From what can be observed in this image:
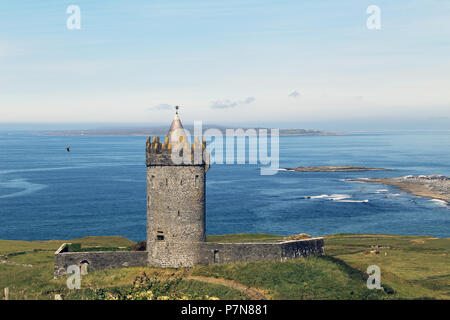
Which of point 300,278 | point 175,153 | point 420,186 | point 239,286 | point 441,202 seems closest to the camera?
point 239,286

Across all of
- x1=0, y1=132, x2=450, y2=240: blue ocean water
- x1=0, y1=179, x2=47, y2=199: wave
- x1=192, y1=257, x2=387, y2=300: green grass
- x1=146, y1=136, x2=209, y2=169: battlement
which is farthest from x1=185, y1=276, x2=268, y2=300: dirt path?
x1=0, y1=179, x2=47, y2=199: wave

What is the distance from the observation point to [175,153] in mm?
32094

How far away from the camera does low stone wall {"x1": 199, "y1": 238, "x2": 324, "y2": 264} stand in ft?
106

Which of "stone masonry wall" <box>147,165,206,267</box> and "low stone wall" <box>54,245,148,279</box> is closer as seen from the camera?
"stone masonry wall" <box>147,165,206,267</box>

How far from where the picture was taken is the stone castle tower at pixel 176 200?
106 feet

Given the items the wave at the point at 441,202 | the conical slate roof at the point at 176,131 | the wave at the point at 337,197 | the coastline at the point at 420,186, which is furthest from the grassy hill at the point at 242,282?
the coastline at the point at 420,186

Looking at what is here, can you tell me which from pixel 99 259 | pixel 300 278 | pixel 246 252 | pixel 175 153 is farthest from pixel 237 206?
pixel 300 278

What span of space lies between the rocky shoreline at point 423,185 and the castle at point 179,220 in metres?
93.0

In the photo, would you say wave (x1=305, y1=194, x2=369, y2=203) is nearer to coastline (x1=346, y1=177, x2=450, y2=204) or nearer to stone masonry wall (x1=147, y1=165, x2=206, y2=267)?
coastline (x1=346, y1=177, x2=450, y2=204)

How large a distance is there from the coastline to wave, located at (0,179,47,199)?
9244cm

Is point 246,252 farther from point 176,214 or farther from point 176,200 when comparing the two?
point 176,200

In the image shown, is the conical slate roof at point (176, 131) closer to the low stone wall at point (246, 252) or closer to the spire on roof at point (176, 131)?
the spire on roof at point (176, 131)

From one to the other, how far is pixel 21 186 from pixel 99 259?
11727 centimetres
